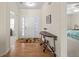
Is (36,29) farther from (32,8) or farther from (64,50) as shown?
(64,50)

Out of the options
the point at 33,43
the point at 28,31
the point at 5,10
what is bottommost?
the point at 33,43

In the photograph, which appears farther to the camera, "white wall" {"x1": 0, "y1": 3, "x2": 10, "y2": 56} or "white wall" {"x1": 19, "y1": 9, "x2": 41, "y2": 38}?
"white wall" {"x1": 19, "y1": 9, "x2": 41, "y2": 38}

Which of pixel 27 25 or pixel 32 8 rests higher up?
pixel 32 8

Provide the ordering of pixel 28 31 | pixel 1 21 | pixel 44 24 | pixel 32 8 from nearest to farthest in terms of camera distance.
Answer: pixel 1 21, pixel 44 24, pixel 32 8, pixel 28 31

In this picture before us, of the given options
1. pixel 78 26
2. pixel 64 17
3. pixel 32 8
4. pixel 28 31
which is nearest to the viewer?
pixel 64 17

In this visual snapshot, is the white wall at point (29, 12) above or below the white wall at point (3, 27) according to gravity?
above

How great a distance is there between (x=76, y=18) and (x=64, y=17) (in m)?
1.14

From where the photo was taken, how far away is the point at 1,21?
3.57 meters

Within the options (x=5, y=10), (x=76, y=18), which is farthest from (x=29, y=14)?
(x=76, y=18)

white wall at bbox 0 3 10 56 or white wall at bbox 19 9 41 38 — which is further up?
white wall at bbox 19 9 41 38

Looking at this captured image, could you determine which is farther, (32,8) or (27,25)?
(27,25)

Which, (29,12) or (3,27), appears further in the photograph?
(29,12)

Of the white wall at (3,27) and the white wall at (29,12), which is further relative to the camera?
the white wall at (29,12)

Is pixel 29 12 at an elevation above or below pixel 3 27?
above
